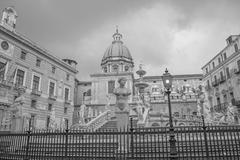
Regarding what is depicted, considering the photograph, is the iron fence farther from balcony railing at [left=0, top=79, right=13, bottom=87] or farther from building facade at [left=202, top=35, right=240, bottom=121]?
building facade at [left=202, top=35, right=240, bottom=121]

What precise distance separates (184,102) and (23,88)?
38.3 meters

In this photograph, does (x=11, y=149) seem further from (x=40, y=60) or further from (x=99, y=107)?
(x=99, y=107)

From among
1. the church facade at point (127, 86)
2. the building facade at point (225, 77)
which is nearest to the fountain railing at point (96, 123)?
the church facade at point (127, 86)

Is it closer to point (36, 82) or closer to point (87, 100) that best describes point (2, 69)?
point (36, 82)

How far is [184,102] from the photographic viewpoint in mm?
50219

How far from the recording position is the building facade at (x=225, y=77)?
35.5m

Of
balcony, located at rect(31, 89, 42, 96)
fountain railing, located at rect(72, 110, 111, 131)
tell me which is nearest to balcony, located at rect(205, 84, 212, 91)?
fountain railing, located at rect(72, 110, 111, 131)

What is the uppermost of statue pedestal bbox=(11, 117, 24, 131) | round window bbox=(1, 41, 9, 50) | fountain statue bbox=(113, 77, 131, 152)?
round window bbox=(1, 41, 9, 50)

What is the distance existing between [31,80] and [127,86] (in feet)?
79.8

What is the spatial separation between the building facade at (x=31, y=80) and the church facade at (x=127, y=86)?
875 cm

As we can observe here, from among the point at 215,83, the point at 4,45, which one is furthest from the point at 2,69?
the point at 215,83

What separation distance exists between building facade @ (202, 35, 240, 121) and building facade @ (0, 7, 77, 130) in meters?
30.8

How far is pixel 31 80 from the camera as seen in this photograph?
101 feet

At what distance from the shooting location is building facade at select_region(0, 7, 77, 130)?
85.3 feet
